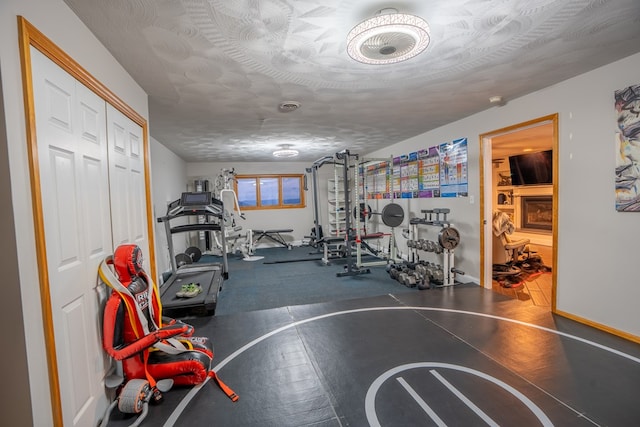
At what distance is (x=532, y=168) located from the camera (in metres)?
7.19

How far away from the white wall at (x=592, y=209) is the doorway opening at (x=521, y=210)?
0.12 meters

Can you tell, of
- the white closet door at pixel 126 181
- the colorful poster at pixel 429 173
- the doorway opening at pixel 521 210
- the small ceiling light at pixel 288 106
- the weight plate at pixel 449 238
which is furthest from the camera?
the colorful poster at pixel 429 173

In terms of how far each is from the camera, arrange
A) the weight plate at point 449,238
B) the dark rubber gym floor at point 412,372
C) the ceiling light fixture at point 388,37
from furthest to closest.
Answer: the weight plate at point 449,238, the dark rubber gym floor at point 412,372, the ceiling light fixture at point 388,37

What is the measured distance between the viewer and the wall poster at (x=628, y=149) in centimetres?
242

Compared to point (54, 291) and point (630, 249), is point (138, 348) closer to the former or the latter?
→ point (54, 291)

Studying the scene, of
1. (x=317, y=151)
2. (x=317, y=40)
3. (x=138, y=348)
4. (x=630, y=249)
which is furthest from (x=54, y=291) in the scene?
(x=317, y=151)

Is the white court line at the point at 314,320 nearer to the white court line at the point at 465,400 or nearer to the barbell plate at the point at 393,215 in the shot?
the white court line at the point at 465,400

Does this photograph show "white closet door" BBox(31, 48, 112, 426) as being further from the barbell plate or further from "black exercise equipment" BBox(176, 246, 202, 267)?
the barbell plate

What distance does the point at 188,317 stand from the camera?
3314 mm

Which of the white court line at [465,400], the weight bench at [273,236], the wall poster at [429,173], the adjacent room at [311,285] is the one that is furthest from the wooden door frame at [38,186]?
the weight bench at [273,236]

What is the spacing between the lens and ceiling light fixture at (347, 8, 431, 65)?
1613mm

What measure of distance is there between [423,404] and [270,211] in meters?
6.85

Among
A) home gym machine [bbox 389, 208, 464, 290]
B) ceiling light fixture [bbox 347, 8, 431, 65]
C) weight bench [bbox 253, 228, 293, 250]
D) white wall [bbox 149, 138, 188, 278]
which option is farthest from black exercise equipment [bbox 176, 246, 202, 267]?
ceiling light fixture [bbox 347, 8, 431, 65]

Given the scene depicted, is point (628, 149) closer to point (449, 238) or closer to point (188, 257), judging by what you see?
point (449, 238)
